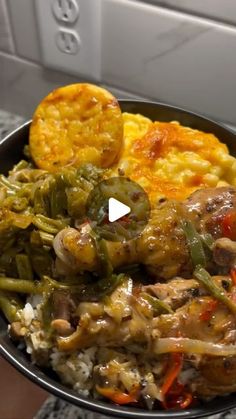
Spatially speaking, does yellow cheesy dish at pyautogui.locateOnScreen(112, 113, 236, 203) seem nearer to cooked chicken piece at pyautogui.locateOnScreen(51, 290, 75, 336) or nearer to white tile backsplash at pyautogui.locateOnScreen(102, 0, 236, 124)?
white tile backsplash at pyautogui.locateOnScreen(102, 0, 236, 124)

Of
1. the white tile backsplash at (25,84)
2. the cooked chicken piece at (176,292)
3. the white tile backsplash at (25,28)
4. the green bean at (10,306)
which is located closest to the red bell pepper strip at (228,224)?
the cooked chicken piece at (176,292)

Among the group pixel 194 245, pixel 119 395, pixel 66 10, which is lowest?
pixel 119 395

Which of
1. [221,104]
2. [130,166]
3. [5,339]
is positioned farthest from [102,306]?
[221,104]

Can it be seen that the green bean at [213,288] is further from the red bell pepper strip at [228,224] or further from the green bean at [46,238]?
the green bean at [46,238]


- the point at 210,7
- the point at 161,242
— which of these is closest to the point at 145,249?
the point at 161,242

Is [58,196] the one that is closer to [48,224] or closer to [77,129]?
[48,224]

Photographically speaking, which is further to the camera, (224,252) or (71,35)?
(71,35)
